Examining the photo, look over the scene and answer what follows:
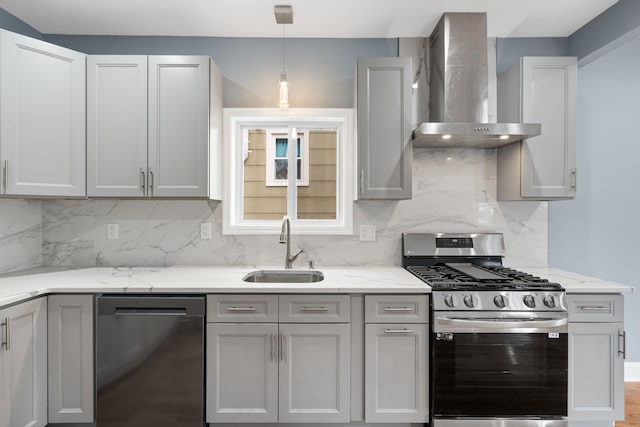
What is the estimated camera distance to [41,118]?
220cm

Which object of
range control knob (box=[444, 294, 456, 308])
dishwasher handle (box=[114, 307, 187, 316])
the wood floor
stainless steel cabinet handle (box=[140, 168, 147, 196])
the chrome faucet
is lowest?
the wood floor

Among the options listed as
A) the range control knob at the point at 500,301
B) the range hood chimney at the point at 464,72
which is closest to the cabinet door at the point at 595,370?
the range control knob at the point at 500,301

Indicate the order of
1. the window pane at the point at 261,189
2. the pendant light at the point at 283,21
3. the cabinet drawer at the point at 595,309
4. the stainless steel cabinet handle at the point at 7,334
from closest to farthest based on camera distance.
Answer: the stainless steel cabinet handle at the point at 7,334 < the cabinet drawer at the point at 595,309 < the pendant light at the point at 283,21 < the window pane at the point at 261,189

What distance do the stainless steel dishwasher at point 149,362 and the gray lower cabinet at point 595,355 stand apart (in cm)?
212

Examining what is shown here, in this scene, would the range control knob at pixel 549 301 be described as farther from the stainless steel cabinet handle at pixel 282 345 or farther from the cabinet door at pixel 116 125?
the cabinet door at pixel 116 125

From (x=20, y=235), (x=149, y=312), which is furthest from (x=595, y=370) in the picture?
(x=20, y=235)

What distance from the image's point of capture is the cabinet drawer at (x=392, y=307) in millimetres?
2051

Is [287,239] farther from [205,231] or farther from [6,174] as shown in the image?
[6,174]

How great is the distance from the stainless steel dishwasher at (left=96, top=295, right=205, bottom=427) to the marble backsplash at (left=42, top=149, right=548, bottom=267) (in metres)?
0.76

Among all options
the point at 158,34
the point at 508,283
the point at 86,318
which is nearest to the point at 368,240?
the point at 508,283

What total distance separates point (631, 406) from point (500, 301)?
5.30ft

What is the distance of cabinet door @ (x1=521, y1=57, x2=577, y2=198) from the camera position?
7.84 ft

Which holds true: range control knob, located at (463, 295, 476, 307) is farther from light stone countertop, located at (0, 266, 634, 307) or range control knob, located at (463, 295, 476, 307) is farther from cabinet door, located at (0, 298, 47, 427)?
cabinet door, located at (0, 298, 47, 427)

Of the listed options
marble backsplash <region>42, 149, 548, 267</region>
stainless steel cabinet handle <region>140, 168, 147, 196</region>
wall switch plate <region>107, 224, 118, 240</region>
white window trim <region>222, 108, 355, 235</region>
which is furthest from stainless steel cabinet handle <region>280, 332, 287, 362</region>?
wall switch plate <region>107, 224, 118, 240</region>
